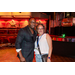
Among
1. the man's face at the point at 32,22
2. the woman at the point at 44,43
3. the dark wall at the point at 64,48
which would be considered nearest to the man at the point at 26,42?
the man's face at the point at 32,22

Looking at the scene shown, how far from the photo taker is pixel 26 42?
1.63 metres

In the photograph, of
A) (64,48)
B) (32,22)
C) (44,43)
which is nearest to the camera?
(44,43)

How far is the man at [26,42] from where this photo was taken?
1.57 metres

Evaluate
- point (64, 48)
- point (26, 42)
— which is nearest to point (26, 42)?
A: point (26, 42)

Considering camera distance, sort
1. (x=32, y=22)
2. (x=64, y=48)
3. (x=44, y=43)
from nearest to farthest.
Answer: (x=44, y=43)
(x=32, y=22)
(x=64, y=48)

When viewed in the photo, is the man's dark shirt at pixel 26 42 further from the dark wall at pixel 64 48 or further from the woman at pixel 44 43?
the dark wall at pixel 64 48

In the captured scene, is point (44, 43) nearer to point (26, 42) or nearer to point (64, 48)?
point (26, 42)

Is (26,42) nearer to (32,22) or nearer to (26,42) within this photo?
(26,42)

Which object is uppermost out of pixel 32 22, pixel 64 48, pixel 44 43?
pixel 32 22

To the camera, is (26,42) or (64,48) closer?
(26,42)

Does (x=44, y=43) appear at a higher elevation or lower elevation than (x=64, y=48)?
higher
